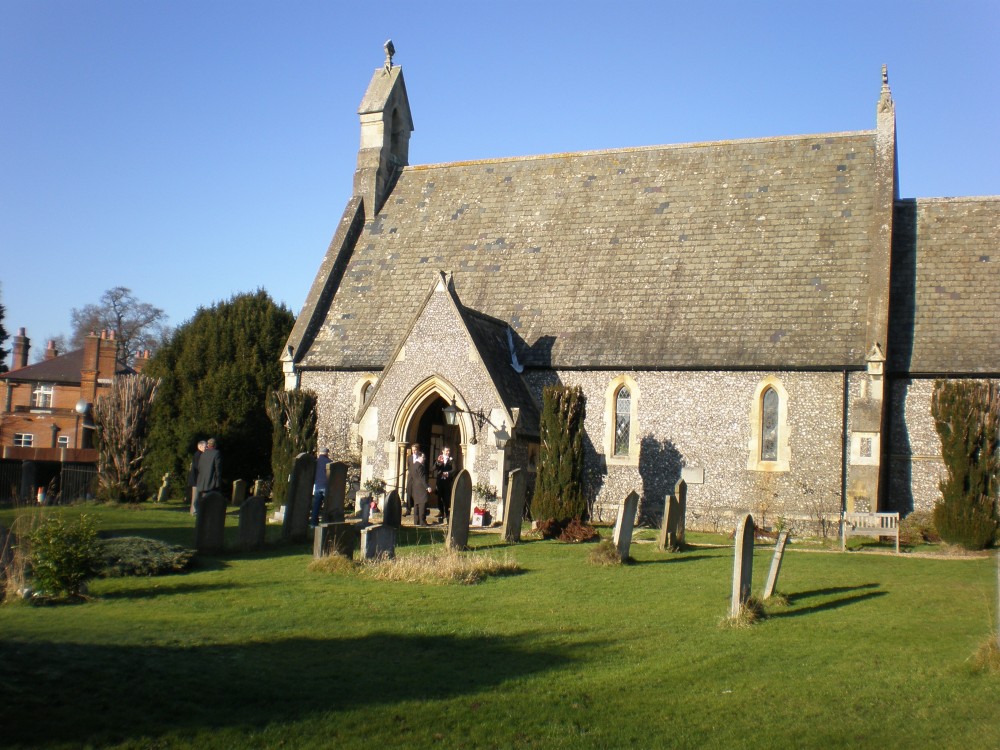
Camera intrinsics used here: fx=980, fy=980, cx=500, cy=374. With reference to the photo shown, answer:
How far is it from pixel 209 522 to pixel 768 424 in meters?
12.5

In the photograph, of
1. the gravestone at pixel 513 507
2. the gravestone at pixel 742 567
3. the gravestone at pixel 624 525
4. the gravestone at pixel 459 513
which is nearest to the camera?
the gravestone at pixel 742 567

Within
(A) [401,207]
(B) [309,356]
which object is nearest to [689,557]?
(B) [309,356]

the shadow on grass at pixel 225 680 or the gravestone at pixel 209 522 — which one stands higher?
the gravestone at pixel 209 522

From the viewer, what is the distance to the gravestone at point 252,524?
15.4 metres

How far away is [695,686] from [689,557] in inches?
316

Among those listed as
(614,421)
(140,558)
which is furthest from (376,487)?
(140,558)

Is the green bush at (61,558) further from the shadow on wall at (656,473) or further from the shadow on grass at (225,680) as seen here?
the shadow on wall at (656,473)

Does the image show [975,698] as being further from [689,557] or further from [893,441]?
[893,441]

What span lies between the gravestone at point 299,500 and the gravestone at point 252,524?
0.79m

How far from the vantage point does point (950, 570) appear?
15.3m

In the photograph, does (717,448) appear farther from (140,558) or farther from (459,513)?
(140,558)

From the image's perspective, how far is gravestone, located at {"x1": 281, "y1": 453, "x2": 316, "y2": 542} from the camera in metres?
16.5

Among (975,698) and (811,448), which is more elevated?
(811,448)

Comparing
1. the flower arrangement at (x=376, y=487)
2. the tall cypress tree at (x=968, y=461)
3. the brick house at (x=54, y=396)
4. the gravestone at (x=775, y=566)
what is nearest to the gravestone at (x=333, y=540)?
the gravestone at (x=775, y=566)
